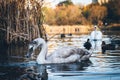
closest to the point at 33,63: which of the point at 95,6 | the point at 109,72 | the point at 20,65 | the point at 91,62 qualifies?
the point at 20,65

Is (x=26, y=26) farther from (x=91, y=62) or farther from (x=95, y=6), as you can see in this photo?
(x=95, y=6)

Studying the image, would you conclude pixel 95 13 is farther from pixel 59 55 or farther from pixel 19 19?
pixel 59 55

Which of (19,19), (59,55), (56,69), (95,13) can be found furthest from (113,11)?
(56,69)

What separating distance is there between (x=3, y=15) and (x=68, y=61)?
392 inches

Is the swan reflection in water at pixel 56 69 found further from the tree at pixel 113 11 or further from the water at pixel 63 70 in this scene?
the tree at pixel 113 11

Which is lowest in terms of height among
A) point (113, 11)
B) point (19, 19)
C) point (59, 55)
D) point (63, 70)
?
point (63, 70)

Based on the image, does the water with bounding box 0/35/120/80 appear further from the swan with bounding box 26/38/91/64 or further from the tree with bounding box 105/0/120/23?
the tree with bounding box 105/0/120/23

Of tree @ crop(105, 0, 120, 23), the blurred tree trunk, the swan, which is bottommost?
the swan

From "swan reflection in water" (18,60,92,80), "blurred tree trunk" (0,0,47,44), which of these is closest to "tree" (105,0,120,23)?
"blurred tree trunk" (0,0,47,44)

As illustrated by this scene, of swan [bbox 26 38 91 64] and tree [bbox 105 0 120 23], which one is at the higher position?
tree [bbox 105 0 120 23]

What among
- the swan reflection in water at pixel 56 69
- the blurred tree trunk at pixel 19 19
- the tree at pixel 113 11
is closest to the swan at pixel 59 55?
the swan reflection in water at pixel 56 69

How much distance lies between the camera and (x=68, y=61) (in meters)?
16.0

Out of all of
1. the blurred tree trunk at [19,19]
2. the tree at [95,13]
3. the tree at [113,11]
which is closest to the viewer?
the blurred tree trunk at [19,19]

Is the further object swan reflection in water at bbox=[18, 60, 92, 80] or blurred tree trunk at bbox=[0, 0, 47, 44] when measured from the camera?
blurred tree trunk at bbox=[0, 0, 47, 44]
